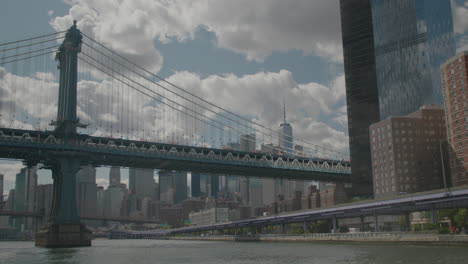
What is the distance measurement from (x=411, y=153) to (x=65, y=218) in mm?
93303

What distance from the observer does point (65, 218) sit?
99.9 meters

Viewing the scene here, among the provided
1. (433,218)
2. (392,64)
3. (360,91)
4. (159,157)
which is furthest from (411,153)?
(159,157)

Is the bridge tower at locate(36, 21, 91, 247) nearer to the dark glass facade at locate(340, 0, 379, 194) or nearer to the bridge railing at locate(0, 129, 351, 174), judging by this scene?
the bridge railing at locate(0, 129, 351, 174)

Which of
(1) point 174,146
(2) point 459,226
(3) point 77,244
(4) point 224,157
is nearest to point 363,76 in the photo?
(4) point 224,157

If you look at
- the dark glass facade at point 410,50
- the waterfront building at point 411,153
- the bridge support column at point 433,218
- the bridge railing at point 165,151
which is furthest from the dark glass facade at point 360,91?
the bridge support column at point 433,218

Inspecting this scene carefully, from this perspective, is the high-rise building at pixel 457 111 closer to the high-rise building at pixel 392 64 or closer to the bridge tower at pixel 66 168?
the high-rise building at pixel 392 64

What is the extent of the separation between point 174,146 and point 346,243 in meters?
51.2

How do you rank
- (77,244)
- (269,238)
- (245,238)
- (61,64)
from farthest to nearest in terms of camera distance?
1. (245,238)
2. (269,238)
3. (61,64)
4. (77,244)

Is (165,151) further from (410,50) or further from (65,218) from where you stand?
(410,50)

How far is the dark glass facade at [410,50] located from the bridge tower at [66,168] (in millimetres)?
117442

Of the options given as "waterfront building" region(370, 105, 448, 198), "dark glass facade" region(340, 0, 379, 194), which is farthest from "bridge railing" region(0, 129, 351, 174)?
"dark glass facade" region(340, 0, 379, 194)

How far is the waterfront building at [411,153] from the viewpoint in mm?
145625

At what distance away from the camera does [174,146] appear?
129 metres

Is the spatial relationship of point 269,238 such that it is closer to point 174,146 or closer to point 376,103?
point 174,146
